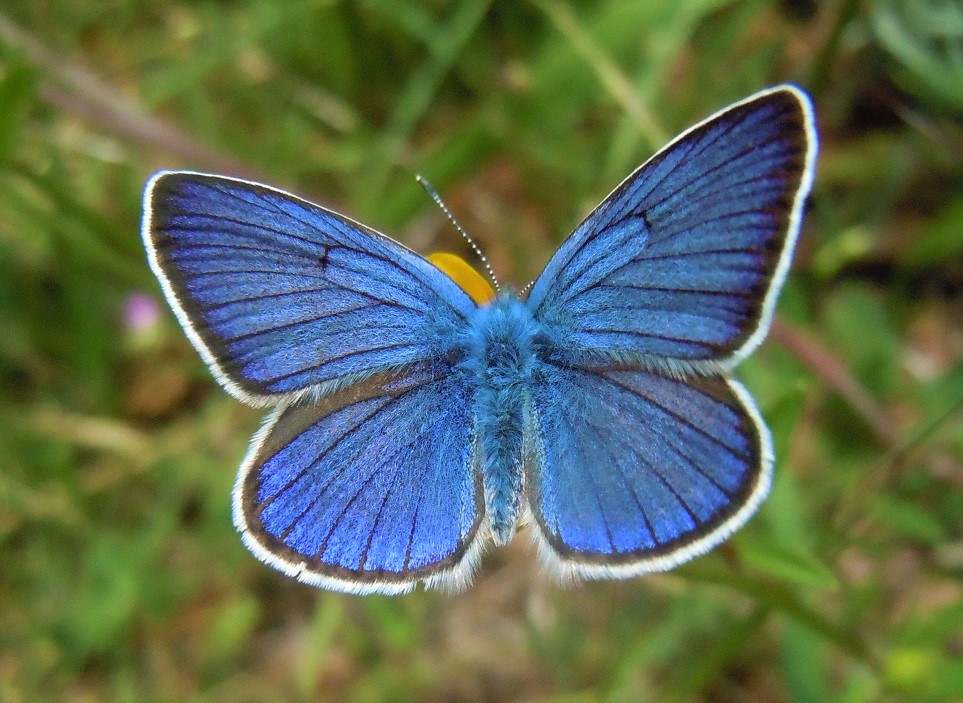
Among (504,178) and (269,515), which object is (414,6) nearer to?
(504,178)

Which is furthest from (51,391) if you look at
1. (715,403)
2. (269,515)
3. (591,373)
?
(715,403)

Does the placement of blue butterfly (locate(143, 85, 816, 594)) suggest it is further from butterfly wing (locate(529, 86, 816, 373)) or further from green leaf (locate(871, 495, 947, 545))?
green leaf (locate(871, 495, 947, 545))

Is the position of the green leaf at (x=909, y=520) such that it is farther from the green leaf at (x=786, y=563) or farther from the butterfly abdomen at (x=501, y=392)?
the butterfly abdomen at (x=501, y=392)

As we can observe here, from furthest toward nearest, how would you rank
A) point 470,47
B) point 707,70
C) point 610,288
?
1. point 470,47
2. point 707,70
3. point 610,288

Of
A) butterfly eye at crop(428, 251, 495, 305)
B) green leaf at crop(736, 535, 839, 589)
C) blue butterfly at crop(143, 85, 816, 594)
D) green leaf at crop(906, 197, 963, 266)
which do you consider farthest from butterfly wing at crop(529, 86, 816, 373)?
green leaf at crop(906, 197, 963, 266)

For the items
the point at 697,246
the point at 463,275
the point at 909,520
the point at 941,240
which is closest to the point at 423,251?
the point at 463,275

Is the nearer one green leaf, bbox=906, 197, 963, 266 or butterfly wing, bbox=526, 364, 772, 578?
butterfly wing, bbox=526, 364, 772, 578
